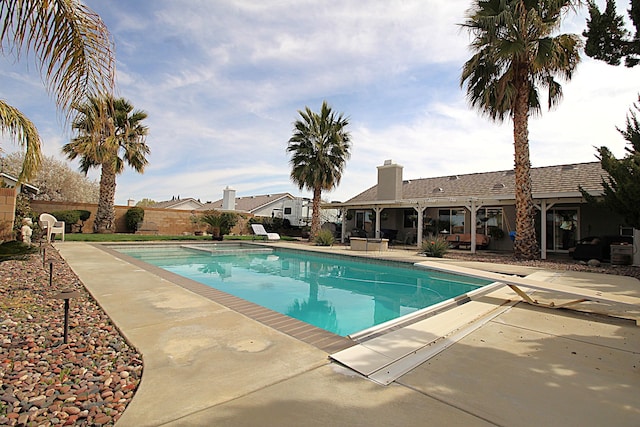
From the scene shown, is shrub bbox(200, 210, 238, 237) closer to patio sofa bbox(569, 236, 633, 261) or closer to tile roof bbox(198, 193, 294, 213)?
tile roof bbox(198, 193, 294, 213)

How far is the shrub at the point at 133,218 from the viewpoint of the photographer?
70.0ft

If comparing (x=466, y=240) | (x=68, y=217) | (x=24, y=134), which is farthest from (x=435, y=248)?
(x=68, y=217)

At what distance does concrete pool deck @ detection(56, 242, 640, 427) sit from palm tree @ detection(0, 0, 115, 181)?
113 inches

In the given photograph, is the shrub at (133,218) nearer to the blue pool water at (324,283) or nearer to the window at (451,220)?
the blue pool water at (324,283)

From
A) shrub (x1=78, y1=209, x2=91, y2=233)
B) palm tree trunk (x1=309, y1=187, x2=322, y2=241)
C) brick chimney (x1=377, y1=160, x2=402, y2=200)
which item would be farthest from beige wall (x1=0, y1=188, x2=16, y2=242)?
brick chimney (x1=377, y1=160, x2=402, y2=200)

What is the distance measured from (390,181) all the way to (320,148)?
4948mm

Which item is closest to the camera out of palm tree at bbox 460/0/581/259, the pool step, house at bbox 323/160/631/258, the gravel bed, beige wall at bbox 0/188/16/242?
the gravel bed

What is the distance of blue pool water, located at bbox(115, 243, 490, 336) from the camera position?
682 cm

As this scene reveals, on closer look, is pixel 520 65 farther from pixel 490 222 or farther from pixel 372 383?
pixel 372 383

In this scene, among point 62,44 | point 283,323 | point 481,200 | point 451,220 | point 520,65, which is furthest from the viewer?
point 451,220

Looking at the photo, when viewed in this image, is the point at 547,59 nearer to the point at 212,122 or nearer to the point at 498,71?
the point at 498,71

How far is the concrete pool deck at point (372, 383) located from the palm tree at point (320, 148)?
15.8 m

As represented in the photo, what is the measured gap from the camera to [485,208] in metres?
18.0

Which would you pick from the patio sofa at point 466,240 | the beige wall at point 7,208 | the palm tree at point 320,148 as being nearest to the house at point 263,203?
the palm tree at point 320,148
